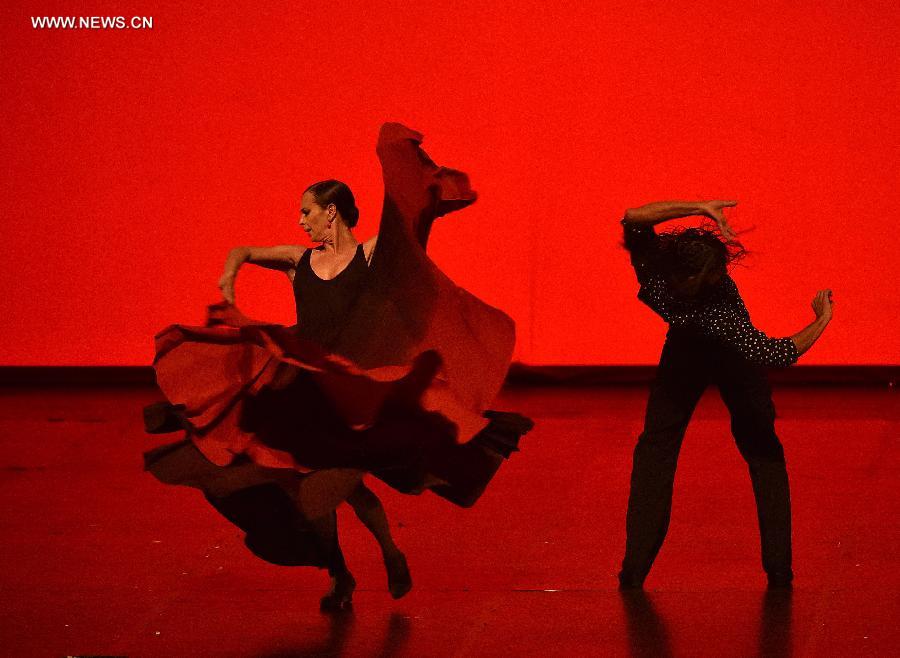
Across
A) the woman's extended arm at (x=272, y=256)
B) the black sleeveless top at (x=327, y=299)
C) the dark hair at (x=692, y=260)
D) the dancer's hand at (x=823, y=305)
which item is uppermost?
the dark hair at (x=692, y=260)

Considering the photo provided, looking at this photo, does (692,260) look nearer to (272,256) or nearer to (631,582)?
(631,582)

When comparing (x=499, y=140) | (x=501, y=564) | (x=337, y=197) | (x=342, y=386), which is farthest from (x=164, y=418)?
(x=499, y=140)

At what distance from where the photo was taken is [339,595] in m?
3.79

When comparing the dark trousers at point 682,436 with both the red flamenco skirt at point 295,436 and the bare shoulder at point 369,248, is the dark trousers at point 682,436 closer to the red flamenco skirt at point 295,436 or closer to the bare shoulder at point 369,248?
the red flamenco skirt at point 295,436

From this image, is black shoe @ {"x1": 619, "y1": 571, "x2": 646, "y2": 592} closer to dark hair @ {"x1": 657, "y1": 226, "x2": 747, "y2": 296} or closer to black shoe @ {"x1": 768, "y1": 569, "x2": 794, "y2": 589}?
black shoe @ {"x1": 768, "y1": 569, "x2": 794, "y2": 589}

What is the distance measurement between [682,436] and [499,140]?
130 inches

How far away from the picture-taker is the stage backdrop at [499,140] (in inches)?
269

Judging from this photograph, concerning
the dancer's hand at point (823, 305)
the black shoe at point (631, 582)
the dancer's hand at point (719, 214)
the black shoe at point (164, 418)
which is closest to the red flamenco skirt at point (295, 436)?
the black shoe at point (164, 418)

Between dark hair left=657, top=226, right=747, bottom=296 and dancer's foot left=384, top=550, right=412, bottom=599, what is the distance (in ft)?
3.48

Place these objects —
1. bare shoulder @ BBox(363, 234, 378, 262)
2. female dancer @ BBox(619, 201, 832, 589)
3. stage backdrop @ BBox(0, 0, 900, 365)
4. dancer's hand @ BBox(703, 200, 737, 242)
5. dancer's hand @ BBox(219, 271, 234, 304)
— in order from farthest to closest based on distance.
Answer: stage backdrop @ BBox(0, 0, 900, 365), bare shoulder @ BBox(363, 234, 378, 262), dancer's hand @ BBox(219, 271, 234, 304), female dancer @ BBox(619, 201, 832, 589), dancer's hand @ BBox(703, 200, 737, 242)

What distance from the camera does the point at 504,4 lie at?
6.85m

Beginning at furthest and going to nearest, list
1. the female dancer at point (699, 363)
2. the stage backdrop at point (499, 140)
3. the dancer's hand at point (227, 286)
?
the stage backdrop at point (499, 140)
the dancer's hand at point (227, 286)
the female dancer at point (699, 363)

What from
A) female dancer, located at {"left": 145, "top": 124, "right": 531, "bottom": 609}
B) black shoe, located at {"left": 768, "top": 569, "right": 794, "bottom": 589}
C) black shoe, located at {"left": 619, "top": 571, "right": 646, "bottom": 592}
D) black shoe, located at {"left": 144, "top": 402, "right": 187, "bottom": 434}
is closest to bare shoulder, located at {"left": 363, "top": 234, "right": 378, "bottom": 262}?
female dancer, located at {"left": 145, "top": 124, "right": 531, "bottom": 609}

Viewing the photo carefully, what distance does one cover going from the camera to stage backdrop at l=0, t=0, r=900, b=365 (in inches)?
269
